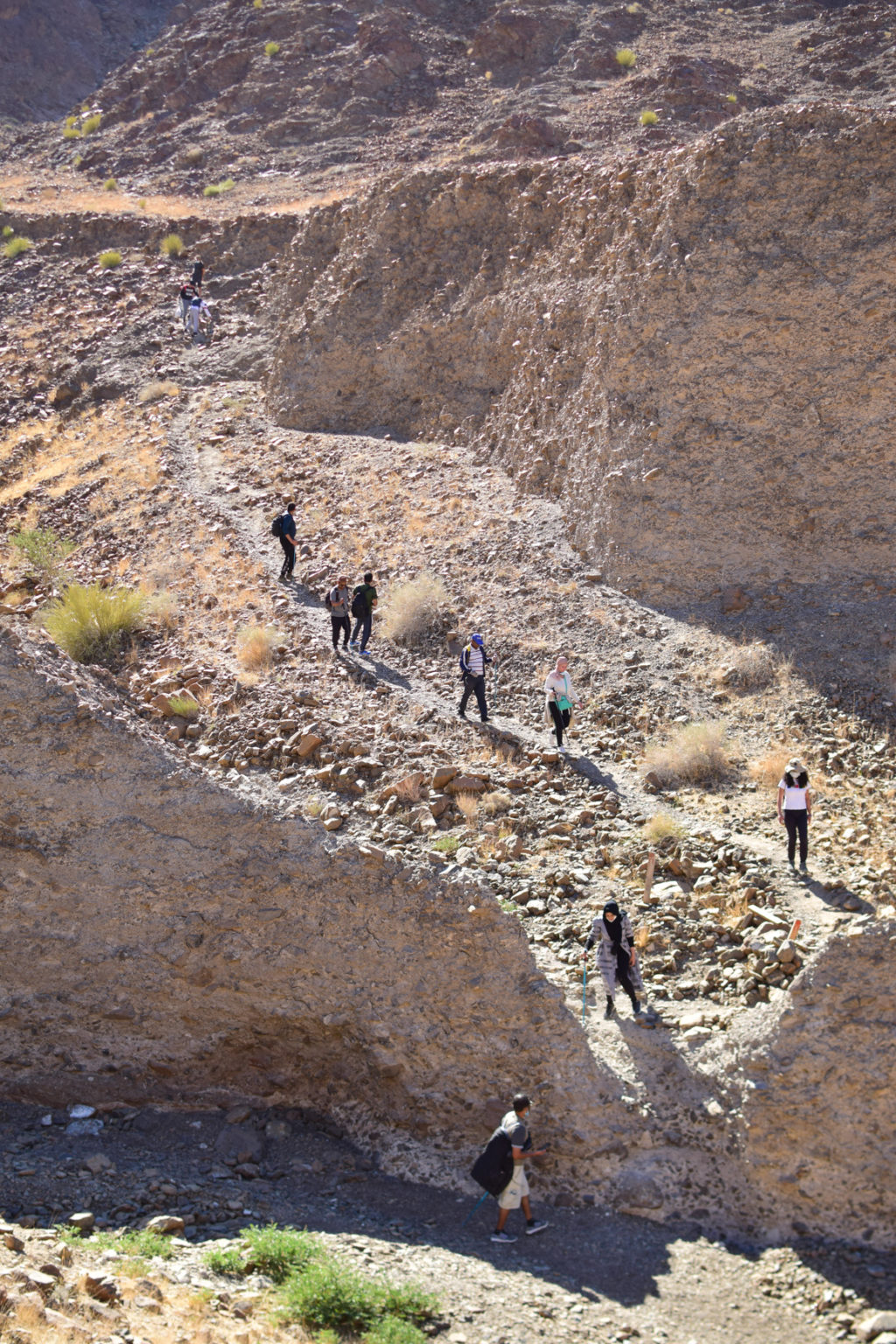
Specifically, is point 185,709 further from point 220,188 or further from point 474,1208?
point 220,188

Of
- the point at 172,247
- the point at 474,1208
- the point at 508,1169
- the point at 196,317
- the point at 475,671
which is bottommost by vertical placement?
the point at 474,1208

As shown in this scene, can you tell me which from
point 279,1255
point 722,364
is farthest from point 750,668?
point 279,1255

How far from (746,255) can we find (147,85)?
104ft

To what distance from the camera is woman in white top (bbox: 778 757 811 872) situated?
9.21 meters

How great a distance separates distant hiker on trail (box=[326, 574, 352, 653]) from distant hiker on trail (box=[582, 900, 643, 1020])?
6581mm

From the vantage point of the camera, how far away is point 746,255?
48.4ft

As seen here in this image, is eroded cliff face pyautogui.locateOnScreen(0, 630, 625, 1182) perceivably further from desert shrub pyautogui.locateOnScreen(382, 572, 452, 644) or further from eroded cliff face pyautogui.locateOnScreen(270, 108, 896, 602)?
eroded cliff face pyautogui.locateOnScreen(270, 108, 896, 602)

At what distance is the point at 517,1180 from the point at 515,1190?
66mm

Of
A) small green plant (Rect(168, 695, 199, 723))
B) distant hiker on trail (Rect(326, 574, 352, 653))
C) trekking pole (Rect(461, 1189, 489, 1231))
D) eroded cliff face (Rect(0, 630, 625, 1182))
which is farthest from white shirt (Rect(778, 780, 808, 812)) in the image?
small green plant (Rect(168, 695, 199, 723))

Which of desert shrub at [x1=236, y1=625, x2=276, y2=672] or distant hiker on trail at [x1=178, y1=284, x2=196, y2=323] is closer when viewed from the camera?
desert shrub at [x1=236, y1=625, x2=276, y2=672]

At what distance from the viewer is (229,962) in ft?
28.4

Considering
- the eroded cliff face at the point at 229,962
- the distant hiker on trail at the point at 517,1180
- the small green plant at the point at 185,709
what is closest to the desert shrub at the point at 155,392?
the small green plant at the point at 185,709

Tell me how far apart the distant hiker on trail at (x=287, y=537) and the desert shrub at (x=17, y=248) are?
1705cm

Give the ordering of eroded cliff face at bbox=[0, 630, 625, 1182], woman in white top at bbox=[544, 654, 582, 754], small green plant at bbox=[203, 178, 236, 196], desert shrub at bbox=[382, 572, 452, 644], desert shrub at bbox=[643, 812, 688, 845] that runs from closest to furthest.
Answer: eroded cliff face at bbox=[0, 630, 625, 1182] → desert shrub at bbox=[643, 812, 688, 845] → woman in white top at bbox=[544, 654, 582, 754] → desert shrub at bbox=[382, 572, 452, 644] → small green plant at bbox=[203, 178, 236, 196]
